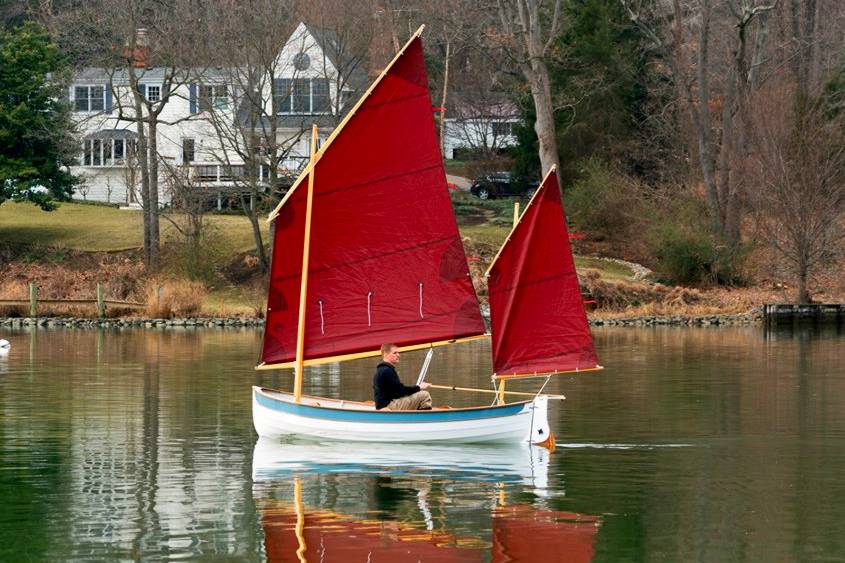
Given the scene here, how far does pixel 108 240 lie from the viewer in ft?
249

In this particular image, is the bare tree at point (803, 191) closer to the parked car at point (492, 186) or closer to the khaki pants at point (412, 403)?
the parked car at point (492, 186)

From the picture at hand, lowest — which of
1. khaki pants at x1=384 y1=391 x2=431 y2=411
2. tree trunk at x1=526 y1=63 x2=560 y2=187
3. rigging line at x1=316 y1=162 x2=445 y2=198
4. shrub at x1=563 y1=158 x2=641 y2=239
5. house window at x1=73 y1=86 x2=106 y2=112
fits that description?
khaki pants at x1=384 y1=391 x2=431 y2=411

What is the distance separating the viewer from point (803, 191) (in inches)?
2281

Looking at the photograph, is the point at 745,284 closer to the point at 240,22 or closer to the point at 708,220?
the point at 708,220

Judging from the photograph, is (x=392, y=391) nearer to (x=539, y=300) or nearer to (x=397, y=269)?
(x=397, y=269)

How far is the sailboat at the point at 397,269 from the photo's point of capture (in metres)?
27.6

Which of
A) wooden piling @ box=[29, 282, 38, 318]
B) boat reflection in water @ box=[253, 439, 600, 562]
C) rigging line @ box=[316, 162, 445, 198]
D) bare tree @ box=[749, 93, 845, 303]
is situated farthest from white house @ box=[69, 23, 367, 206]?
boat reflection in water @ box=[253, 439, 600, 562]

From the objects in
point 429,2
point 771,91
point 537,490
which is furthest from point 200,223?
point 537,490

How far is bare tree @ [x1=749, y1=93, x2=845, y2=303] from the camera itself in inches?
2274

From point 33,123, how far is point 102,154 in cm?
1939

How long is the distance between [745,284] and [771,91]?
995 cm

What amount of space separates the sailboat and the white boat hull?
0.44 m

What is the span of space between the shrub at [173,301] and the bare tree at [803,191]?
22266 mm

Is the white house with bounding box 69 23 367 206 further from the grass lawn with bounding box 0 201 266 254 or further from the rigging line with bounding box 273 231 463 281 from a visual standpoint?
the rigging line with bounding box 273 231 463 281
